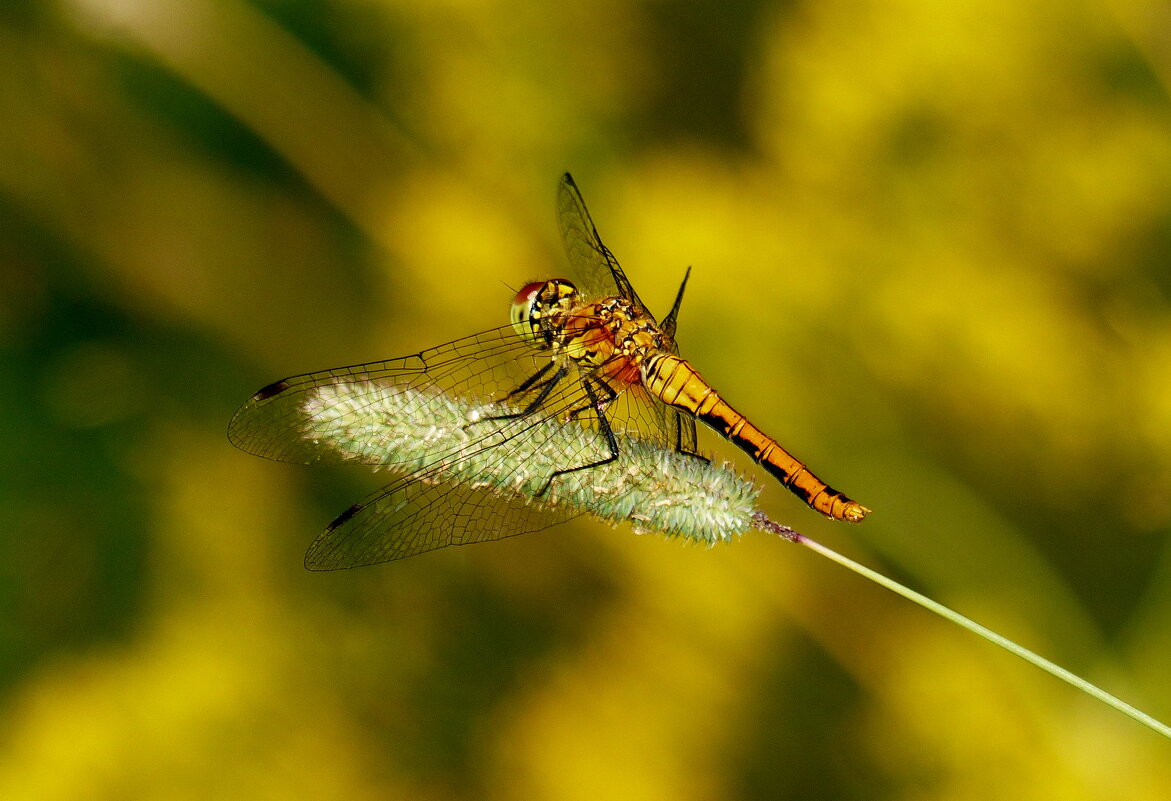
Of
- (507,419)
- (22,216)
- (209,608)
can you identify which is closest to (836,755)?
(507,419)

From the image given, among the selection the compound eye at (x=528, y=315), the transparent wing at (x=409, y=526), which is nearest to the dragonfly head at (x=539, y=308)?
the compound eye at (x=528, y=315)

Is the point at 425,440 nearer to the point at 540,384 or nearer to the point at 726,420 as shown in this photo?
the point at 540,384

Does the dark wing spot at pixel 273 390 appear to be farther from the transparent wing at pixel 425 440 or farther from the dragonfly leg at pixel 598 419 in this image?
the dragonfly leg at pixel 598 419

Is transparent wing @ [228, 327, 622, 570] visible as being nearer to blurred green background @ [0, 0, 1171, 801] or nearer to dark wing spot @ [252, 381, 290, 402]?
dark wing spot @ [252, 381, 290, 402]

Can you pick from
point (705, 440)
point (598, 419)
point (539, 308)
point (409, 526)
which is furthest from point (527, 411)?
point (705, 440)

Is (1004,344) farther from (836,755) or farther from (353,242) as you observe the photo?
(353,242)

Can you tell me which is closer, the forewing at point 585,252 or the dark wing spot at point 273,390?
the dark wing spot at point 273,390

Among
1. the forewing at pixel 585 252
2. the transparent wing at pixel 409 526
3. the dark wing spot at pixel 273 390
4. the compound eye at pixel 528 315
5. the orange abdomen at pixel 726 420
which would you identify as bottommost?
the transparent wing at pixel 409 526
